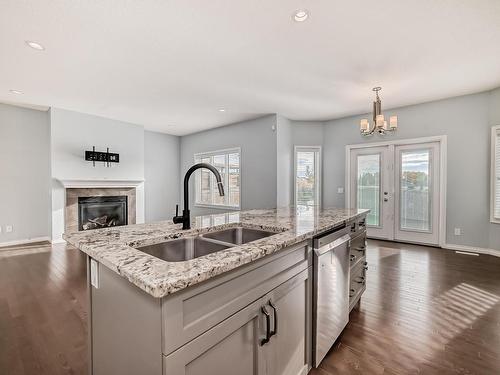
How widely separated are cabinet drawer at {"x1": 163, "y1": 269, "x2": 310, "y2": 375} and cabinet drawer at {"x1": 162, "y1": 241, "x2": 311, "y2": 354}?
3 centimetres

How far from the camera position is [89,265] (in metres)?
1.18

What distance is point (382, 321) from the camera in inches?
84.5

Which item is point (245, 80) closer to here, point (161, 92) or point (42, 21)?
point (161, 92)

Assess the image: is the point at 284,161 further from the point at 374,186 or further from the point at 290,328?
the point at 290,328

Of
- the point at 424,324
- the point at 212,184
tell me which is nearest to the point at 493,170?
the point at 424,324

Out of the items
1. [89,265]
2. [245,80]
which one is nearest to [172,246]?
[89,265]

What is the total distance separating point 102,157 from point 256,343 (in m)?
5.39

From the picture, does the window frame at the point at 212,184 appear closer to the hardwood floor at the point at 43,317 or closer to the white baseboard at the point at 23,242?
the hardwood floor at the point at 43,317

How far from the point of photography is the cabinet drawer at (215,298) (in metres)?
0.75

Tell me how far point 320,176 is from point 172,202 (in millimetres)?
4420

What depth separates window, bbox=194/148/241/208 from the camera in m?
6.00

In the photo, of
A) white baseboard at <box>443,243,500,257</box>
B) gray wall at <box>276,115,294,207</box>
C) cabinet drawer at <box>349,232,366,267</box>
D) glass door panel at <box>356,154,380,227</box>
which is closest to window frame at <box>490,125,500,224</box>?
white baseboard at <box>443,243,500,257</box>

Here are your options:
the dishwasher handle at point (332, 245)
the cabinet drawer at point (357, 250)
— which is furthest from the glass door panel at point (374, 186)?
the dishwasher handle at point (332, 245)

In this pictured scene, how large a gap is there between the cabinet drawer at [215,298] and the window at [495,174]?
4.64m
